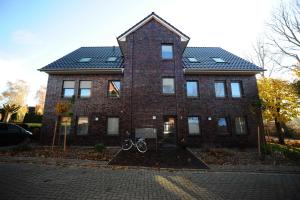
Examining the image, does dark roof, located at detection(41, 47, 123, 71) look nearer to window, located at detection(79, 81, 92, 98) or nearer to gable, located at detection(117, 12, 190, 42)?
window, located at detection(79, 81, 92, 98)

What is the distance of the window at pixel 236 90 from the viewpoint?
1505 centimetres

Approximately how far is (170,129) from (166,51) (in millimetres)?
6766

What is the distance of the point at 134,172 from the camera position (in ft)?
23.6

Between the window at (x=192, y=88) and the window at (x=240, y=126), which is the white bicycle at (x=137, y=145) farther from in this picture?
the window at (x=240, y=126)

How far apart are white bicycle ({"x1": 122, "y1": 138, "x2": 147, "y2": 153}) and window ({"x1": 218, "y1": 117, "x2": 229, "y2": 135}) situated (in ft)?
22.2

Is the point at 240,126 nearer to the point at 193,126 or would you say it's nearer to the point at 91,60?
the point at 193,126

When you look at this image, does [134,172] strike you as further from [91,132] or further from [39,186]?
[91,132]

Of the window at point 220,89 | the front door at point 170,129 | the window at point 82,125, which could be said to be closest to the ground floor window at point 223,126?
the window at point 220,89

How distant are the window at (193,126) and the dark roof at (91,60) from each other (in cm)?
782

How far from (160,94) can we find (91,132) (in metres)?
6.47

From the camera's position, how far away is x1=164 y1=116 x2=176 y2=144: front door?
44.3 feet

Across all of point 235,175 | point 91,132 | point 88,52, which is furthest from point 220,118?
point 88,52

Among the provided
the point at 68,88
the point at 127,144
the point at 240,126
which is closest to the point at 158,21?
the point at 68,88

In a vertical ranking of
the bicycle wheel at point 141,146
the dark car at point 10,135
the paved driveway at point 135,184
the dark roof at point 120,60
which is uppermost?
the dark roof at point 120,60
